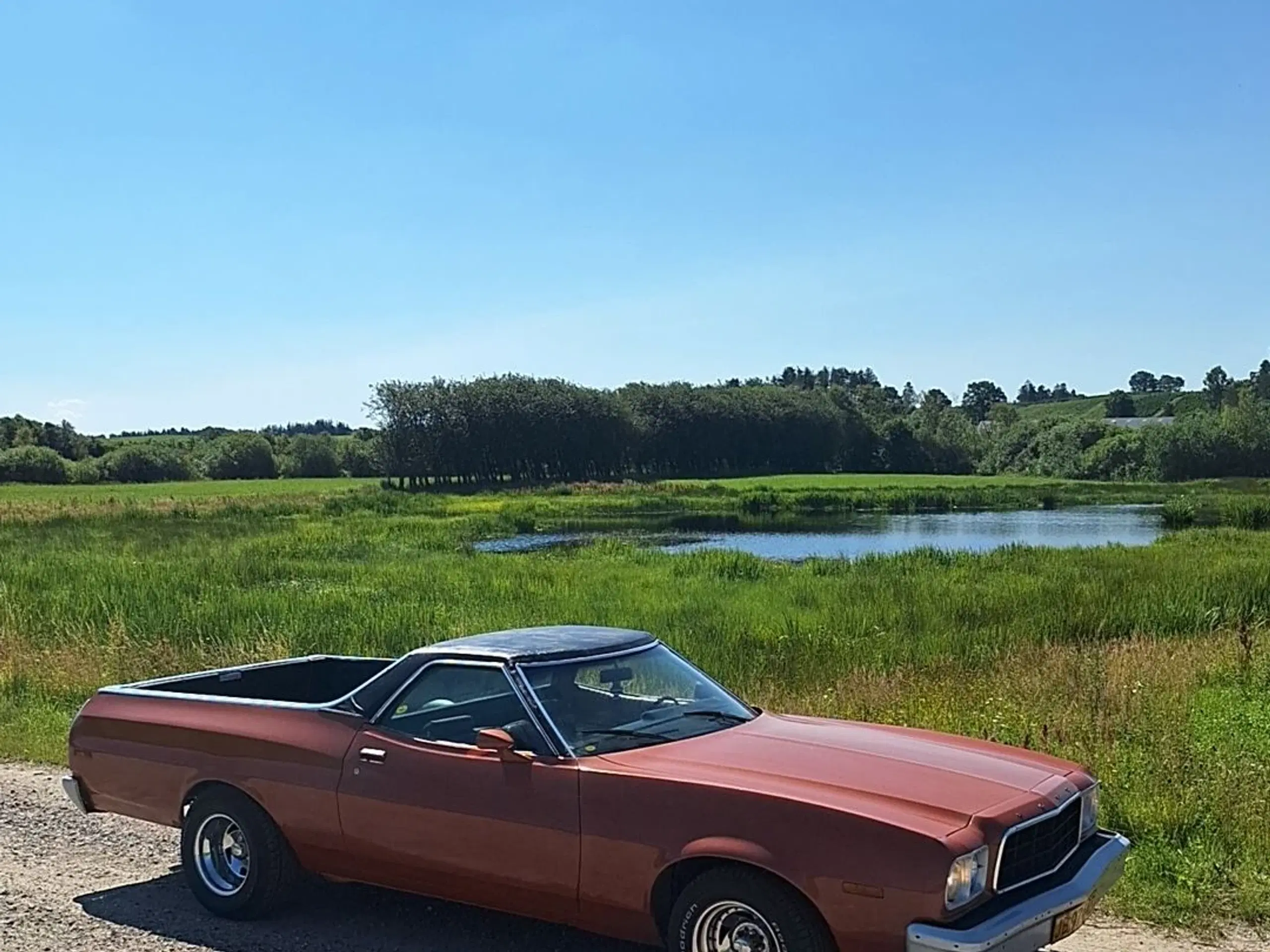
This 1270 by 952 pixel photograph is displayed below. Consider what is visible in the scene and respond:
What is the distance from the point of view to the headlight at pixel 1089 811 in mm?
4938

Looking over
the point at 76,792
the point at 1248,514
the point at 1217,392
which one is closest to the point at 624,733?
the point at 76,792

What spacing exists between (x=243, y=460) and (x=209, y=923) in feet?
447

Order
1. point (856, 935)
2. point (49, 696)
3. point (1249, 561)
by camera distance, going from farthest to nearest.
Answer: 1. point (1249, 561)
2. point (49, 696)
3. point (856, 935)

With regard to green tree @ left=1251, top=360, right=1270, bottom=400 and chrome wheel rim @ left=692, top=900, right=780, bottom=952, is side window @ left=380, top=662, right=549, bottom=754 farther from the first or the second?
green tree @ left=1251, top=360, right=1270, bottom=400

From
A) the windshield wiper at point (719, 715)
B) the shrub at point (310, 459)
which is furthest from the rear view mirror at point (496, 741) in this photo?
the shrub at point (310, 459)

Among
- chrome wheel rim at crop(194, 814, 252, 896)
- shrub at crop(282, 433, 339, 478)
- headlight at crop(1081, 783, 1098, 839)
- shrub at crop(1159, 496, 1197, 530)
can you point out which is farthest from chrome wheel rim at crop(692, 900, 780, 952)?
shrub at crop(282, 433, 339, 478)

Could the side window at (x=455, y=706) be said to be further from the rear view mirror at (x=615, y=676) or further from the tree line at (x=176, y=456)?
the tree line at (x=176, y=456)

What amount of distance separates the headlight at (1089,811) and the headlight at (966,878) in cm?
90

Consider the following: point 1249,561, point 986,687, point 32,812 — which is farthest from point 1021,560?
point 32,812

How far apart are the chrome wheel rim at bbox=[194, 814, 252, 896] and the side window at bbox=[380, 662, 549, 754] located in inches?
45.7

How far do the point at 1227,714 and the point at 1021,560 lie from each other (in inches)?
787

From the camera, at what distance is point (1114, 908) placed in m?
6.01

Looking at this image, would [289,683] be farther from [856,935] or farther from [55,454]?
[55,454]

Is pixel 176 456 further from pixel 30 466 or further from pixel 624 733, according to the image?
pixel 624 733
